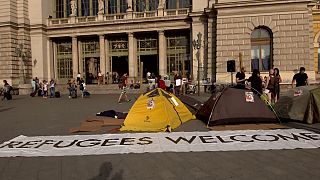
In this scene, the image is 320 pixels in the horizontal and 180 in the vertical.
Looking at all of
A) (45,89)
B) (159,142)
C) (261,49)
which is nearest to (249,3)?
(261,49)

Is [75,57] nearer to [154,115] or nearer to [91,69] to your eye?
[91,69]

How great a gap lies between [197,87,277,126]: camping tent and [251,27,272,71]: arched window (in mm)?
22954

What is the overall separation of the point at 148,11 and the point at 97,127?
3181cm

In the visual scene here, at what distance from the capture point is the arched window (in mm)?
32625

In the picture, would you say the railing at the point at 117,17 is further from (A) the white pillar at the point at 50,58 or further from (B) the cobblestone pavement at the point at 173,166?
(B) the cobblestone pavement at the point at 173,166

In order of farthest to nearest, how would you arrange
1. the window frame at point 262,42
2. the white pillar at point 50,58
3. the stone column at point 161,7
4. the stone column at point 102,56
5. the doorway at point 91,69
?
1. the doorway at point 91,69
2. the white pillar at point 50,58
3. the stone column at point 102,56
4. the stone column at point 161,7
5. the window frame at point 262,42

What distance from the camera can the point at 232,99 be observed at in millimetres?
10742

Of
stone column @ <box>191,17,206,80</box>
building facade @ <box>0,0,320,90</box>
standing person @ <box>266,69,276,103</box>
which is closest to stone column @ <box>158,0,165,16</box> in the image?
building facade @ <box>0,0,320,90</box>

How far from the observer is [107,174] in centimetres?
602

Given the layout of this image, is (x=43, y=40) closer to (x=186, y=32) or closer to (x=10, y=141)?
(x=186, y=32)

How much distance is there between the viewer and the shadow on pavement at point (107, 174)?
5767 mm

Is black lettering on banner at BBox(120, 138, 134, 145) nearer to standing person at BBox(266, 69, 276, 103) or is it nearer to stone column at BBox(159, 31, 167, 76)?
standing person at BBox(266, 69, 276, 103)

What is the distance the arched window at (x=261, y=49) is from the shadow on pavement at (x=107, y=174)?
28590mm

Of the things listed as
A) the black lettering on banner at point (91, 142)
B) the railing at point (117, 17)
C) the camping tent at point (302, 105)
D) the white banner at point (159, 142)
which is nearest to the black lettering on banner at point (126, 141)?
the white banner at point (159, 142)
